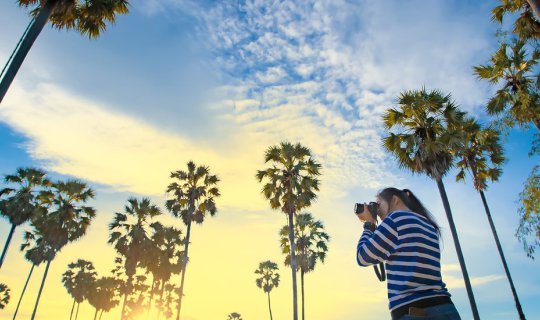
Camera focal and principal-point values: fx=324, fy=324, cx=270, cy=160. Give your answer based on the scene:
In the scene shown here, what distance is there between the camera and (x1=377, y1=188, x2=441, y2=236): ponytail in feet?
10.4

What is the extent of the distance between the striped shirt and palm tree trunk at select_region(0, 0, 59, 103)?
7974 millimetres

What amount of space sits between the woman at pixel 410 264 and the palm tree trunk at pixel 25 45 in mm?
7972

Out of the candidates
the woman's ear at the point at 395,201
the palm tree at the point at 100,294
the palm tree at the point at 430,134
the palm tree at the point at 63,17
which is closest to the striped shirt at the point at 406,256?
the woman's ear at the point at 395,201

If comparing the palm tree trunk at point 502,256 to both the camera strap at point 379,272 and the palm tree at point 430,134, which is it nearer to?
the palm tree at point 430,134

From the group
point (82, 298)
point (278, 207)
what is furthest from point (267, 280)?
point (278, 207)

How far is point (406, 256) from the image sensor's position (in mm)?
2592

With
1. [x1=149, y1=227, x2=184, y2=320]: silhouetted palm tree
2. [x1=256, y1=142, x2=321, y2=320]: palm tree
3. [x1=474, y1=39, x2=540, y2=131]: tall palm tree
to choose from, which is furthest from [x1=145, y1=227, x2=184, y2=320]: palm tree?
[x1=474, y1=39, x2=540, y2=131]: tall palm tree

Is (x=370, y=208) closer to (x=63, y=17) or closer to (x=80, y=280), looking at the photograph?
(x=63, y=17)

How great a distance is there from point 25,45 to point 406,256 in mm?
9078

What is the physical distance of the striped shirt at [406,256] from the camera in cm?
248

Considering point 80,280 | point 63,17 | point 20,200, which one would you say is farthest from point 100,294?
point 63,17

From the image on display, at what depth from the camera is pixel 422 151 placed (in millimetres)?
15719

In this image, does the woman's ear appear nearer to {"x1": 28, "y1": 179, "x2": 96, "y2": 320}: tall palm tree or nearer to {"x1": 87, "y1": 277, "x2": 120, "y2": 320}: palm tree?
{"x1": 28, "y1": 179, "x2": 96, "y2": 320}: tall palm tree

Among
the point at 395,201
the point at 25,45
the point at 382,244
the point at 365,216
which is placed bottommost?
the point at 382,244
